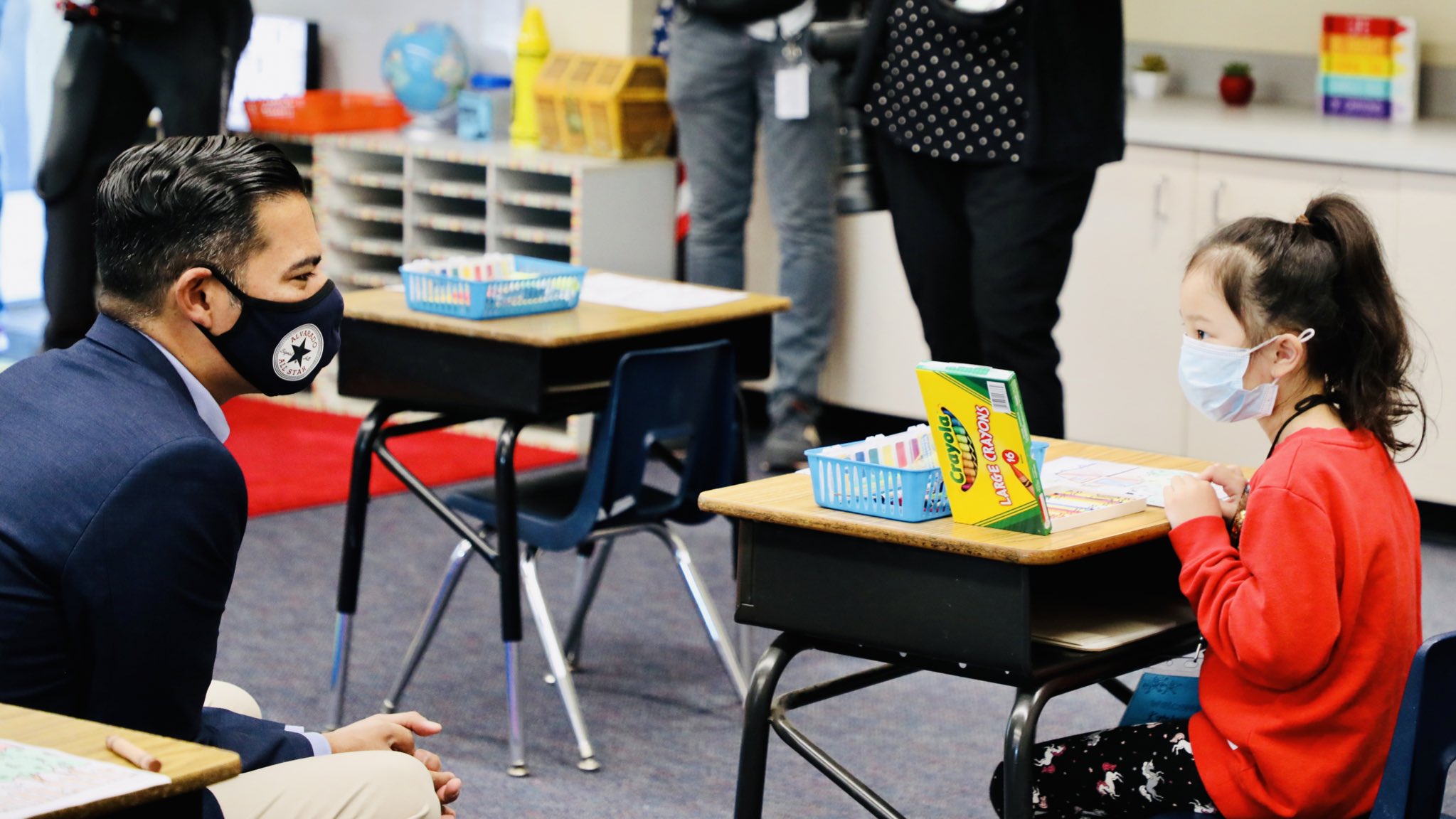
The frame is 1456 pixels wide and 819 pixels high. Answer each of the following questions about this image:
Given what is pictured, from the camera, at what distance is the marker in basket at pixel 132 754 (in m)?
1.31

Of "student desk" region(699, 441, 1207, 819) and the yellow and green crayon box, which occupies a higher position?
the yellow and green crayon box

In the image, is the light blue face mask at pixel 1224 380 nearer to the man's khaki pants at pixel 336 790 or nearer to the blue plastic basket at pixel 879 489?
the blue plastic basket at pixel 879 489

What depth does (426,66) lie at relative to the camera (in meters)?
5.73

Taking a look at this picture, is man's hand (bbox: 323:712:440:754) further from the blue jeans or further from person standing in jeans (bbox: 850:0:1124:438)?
the blue jeans

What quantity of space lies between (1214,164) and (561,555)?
1.85 metres

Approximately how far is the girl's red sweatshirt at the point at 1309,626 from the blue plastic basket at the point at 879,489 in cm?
27

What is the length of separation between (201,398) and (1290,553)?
1079 mm

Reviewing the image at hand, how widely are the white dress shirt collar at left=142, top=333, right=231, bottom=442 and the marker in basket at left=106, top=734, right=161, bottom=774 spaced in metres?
0.53

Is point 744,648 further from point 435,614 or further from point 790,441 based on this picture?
point 790,441

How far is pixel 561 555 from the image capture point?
14.4 ft

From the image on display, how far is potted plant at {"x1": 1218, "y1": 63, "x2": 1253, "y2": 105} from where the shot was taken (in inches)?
203

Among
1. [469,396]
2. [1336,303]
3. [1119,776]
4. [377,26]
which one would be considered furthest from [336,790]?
[377,26]

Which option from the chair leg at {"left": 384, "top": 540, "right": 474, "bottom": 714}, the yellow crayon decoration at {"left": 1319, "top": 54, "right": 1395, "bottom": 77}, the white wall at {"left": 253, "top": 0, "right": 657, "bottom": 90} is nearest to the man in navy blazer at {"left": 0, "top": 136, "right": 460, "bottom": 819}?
the chair leg at {"left": 384, "top": 540, "right": 474, "bottom": 714}

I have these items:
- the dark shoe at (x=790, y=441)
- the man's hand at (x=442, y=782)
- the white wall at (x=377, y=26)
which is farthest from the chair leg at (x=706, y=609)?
the white wall at (x=377, y=26)
